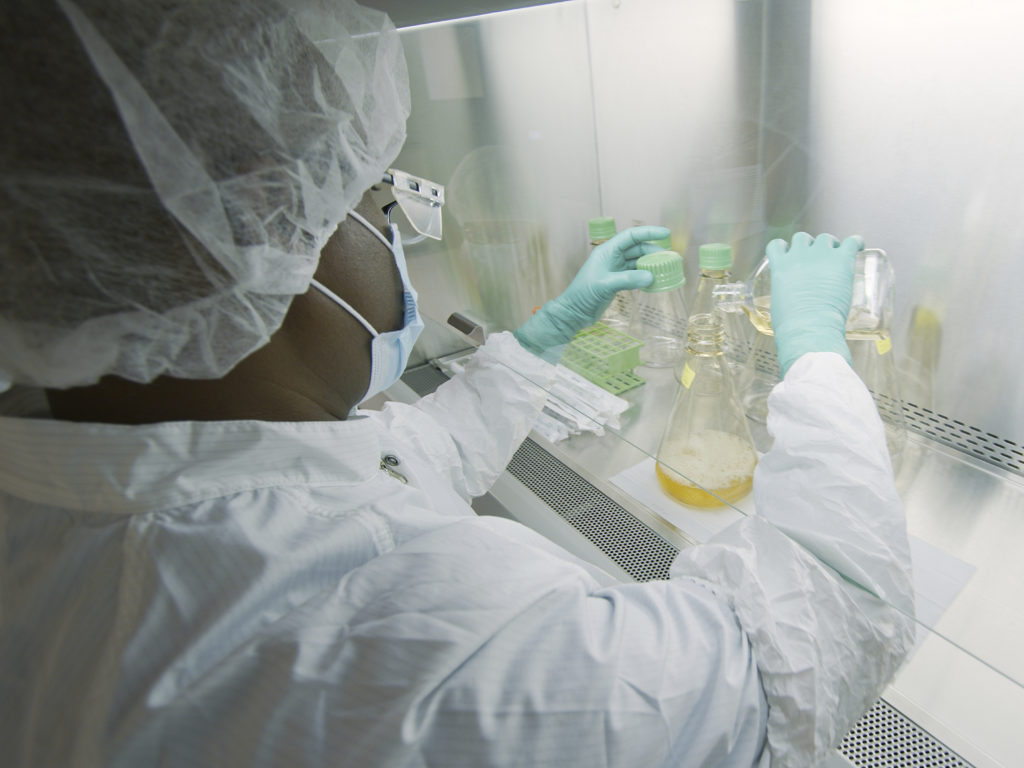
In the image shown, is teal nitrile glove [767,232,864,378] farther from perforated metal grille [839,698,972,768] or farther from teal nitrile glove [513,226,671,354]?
perforated metal grille [839,698,972,768]

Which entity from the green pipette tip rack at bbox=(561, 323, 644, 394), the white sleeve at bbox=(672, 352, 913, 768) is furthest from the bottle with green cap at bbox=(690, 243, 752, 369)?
the white sleeve at bbox=(672, 352, 913, 768)

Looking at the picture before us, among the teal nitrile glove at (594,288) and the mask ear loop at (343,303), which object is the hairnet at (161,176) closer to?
the mask ear loop at (343,303)

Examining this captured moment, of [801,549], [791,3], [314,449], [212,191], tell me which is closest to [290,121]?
[212,191]

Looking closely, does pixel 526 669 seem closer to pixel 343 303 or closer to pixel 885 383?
pixel 343 303

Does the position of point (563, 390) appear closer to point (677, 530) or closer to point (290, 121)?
point (677, 530)

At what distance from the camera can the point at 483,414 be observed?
A: 1.17m

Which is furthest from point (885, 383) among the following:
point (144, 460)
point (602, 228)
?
point (144, 460)

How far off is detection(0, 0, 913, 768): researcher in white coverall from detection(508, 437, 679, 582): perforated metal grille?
0.27 meters

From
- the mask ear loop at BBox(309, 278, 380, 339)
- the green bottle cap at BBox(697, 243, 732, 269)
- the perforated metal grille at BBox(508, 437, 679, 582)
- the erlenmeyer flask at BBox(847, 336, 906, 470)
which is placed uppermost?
the mask ear loop at BBox(309, 278, 380, 339)

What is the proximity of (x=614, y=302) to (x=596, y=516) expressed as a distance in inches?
20.2

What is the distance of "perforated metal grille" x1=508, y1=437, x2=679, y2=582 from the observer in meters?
0.98

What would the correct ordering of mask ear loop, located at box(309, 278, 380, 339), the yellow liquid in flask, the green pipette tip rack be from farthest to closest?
the green pipette tip rack
the yellow liquid in flask
mask ear loop, located at box(309, 278, 380, 339)

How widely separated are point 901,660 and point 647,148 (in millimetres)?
993

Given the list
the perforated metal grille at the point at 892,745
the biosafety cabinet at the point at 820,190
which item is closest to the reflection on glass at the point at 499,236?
the biosafety cabinet at the point at 820,190
